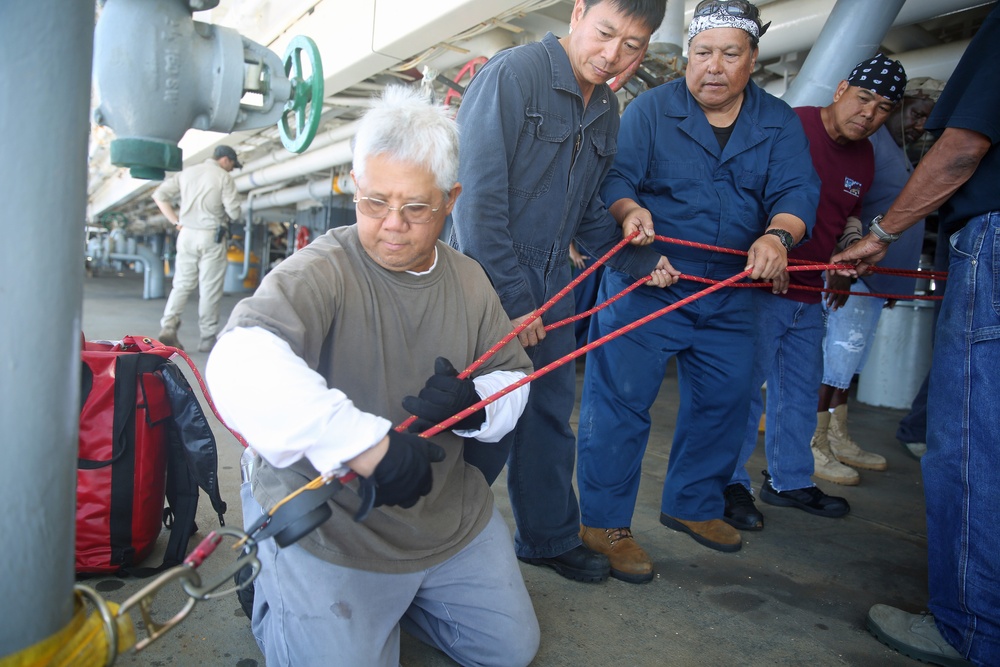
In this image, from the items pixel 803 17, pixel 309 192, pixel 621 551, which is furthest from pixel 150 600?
pixel 309 192

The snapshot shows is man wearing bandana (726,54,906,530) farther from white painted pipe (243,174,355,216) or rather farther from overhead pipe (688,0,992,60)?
white painted pipe (243,174,355,216)

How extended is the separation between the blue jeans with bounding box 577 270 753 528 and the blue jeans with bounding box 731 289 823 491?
472 mm

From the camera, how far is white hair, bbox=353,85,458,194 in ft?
→ 5.38

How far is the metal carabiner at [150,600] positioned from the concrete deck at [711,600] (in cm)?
61

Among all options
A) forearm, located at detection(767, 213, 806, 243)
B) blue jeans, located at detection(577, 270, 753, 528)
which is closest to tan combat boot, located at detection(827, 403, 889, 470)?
blue jeans, located at detection(577, 270, 753, 528)

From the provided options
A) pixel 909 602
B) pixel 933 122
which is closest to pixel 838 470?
pixel 909 602

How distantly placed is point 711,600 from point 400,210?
168 cm

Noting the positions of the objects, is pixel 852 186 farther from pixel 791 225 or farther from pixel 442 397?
pixel 442 397

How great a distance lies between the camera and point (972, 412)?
2.04 meters

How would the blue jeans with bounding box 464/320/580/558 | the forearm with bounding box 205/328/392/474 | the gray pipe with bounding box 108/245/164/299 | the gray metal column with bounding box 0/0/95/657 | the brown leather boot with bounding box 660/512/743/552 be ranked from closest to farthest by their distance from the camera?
the gray metal column with bounding box 0/0/95/657 < the forearm with bounding box 205/328/392/474 < the blue jeans with bounding box 464/320/580/558 < the brown leather boot with bounding box 660/512/743/552 < the gray pipe with bounding box 108/245/164/299

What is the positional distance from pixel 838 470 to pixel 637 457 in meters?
1.80

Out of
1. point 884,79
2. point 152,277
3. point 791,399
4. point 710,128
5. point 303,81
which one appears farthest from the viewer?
point 152,277

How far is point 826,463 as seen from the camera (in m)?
3.94

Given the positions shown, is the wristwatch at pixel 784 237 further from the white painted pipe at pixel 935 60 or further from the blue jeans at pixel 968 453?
the white painted pipe at pixel 935 60
